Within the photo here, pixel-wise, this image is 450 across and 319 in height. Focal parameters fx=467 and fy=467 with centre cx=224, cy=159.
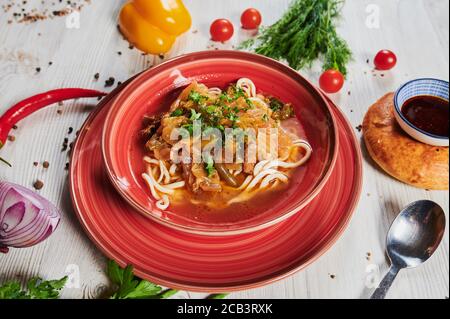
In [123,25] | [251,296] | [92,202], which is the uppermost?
[123,25]

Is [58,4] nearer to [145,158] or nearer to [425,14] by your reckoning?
[145,158]

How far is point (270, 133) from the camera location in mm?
4074

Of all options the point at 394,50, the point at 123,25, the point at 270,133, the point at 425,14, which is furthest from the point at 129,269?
the point at 425,14

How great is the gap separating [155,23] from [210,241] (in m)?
2.91

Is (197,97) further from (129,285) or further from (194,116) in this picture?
(129,285)

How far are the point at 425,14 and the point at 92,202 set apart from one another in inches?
187

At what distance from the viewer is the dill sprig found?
5.24 meters

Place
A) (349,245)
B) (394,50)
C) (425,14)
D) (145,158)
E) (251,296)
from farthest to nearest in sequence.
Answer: (425,14) < (394,50) < (145,158) < (349,245) < (251,296)

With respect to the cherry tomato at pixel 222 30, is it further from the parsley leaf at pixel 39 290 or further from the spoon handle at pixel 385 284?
the parsley leaf at pixel 39 290

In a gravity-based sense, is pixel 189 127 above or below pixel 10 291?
above

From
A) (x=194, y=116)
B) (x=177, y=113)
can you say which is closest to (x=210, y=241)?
(x=194, y=116)

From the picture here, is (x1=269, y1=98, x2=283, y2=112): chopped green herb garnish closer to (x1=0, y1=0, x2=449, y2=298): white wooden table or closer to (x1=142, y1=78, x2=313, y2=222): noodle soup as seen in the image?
(x1=142, y1=78, x2=313, y2=222): noodle soup

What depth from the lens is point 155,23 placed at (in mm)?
5371
